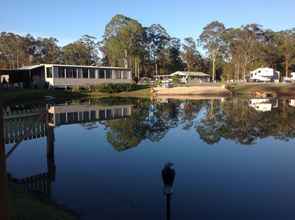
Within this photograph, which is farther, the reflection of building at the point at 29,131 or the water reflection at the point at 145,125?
the water reflection at the point at 145,125

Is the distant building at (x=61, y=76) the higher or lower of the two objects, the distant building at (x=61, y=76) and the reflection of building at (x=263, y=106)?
the higher

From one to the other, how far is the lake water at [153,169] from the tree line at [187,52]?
2461 inches

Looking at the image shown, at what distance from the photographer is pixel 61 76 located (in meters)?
Result: 45.9

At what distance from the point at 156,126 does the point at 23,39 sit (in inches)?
3418

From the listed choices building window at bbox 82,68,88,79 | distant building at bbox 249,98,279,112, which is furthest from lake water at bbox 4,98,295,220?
building window at bbox 82,68,88,79

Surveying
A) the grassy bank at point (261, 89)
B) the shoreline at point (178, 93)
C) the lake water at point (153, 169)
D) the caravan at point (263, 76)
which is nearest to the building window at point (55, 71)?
the shoreline at point (178, 93)

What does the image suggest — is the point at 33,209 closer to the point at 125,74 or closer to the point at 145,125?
the point at 145,125

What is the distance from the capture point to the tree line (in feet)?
280

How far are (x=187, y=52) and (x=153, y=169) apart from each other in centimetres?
8841

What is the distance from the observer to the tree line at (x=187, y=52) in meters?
85.4

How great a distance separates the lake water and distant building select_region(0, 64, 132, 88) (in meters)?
30.0

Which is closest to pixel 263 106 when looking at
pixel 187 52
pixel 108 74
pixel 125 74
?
pixel 108 74

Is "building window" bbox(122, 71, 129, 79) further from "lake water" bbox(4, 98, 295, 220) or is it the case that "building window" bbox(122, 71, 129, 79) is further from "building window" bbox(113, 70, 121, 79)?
"lake water" bbox(4, 98, 295, 220)

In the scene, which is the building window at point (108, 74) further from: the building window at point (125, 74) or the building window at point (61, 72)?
the building window at point (61, 72)
